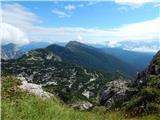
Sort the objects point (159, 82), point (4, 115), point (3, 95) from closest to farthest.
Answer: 1. point (4, 115)
2. point (3, 95)
3. point (159, 82)

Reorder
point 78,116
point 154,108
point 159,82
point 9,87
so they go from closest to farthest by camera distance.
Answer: point 78,116 < point 9,87 < point 154,108 < point 159,82

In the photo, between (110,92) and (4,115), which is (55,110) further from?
(110,92)

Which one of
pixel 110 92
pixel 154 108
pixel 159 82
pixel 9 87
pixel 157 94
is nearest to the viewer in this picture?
pixel 9 87

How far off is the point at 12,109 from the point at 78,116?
8.90 feet

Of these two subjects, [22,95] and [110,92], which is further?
[110,92]

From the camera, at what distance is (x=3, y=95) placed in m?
12.7

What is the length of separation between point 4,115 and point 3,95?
3583mm

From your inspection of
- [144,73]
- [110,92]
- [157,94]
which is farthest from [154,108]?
[110,92]

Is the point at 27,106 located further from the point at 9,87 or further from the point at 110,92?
the point at 110,92

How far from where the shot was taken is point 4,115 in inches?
361

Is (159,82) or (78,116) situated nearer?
(78,116)

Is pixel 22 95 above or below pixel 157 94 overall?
above

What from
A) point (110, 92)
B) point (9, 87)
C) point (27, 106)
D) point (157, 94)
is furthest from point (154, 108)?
point (110, 92)

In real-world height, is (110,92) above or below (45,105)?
below
